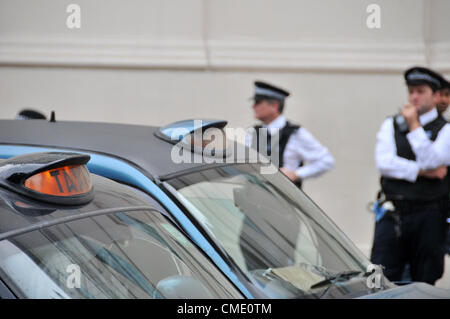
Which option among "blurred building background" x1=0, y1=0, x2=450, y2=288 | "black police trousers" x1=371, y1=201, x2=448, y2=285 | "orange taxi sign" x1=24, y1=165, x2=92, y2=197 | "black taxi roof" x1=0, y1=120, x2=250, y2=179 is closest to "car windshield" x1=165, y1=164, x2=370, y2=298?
"black taxi roof" x1=0, y1=120, x2=250, y2=179

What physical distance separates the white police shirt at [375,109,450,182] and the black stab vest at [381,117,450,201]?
1.2 inches

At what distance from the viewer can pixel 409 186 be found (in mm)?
4531

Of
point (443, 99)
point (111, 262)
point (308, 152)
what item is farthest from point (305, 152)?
point (111, 262)

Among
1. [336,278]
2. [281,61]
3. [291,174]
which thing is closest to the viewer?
[336,278]

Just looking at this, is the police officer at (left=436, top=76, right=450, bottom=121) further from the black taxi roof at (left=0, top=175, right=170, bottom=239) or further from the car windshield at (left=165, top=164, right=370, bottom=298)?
the black taxi roof at (left=0, top=175, right=170, bottom=239)

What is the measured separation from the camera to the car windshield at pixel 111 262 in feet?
5.74

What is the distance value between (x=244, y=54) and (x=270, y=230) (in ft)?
13.9

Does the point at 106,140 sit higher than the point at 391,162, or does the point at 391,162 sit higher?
the point at 106,140

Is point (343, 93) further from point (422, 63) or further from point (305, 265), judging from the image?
point (305, 265)

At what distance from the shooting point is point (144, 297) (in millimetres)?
1960

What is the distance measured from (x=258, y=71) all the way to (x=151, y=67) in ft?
3.38

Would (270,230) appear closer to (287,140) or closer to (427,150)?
(427,150)

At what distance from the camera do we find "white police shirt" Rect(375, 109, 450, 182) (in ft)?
14.7

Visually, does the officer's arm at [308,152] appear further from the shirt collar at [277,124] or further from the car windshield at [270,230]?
the car windshield at [270,230]
